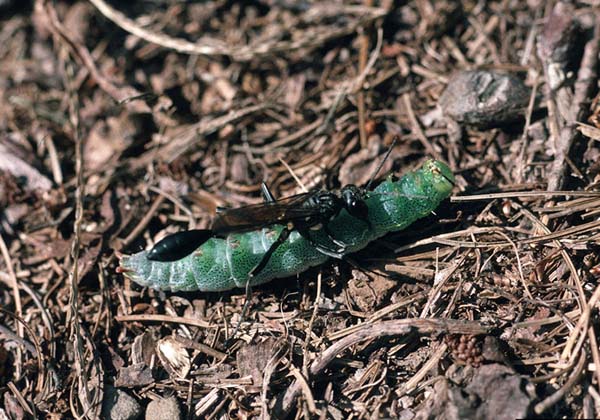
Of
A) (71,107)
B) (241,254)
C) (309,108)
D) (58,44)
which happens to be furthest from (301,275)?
(58,44)

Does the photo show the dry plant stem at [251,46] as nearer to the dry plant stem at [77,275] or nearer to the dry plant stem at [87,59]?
the dry plant stem at [87,59]

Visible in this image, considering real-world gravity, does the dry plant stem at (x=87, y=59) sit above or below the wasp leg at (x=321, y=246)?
above

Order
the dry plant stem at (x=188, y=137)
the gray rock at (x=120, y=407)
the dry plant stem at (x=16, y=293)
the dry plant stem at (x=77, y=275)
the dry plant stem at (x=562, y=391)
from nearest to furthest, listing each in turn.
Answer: the dry plant stem at (x=562, y=391) < the gray rock at (x=120, y=407) < the dry plant stem at (x=77, y=275) < the dry plant stem at (x=16, y=293) < the dry plant stem at (x=188, y=137)

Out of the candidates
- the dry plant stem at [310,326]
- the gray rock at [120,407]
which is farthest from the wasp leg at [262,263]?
the gray rock at [120,407]

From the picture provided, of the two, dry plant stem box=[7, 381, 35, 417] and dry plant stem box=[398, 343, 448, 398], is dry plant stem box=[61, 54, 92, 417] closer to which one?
dry plant stem box=[7, 381, 35, 417]

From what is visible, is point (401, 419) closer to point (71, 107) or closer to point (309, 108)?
point (309, 108)

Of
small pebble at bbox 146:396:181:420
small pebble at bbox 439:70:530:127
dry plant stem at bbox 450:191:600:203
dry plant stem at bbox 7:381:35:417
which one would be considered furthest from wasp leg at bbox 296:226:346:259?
dry plant stem at bbox 7:381:35:417

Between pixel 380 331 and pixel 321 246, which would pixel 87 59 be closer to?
pixel 321 246
